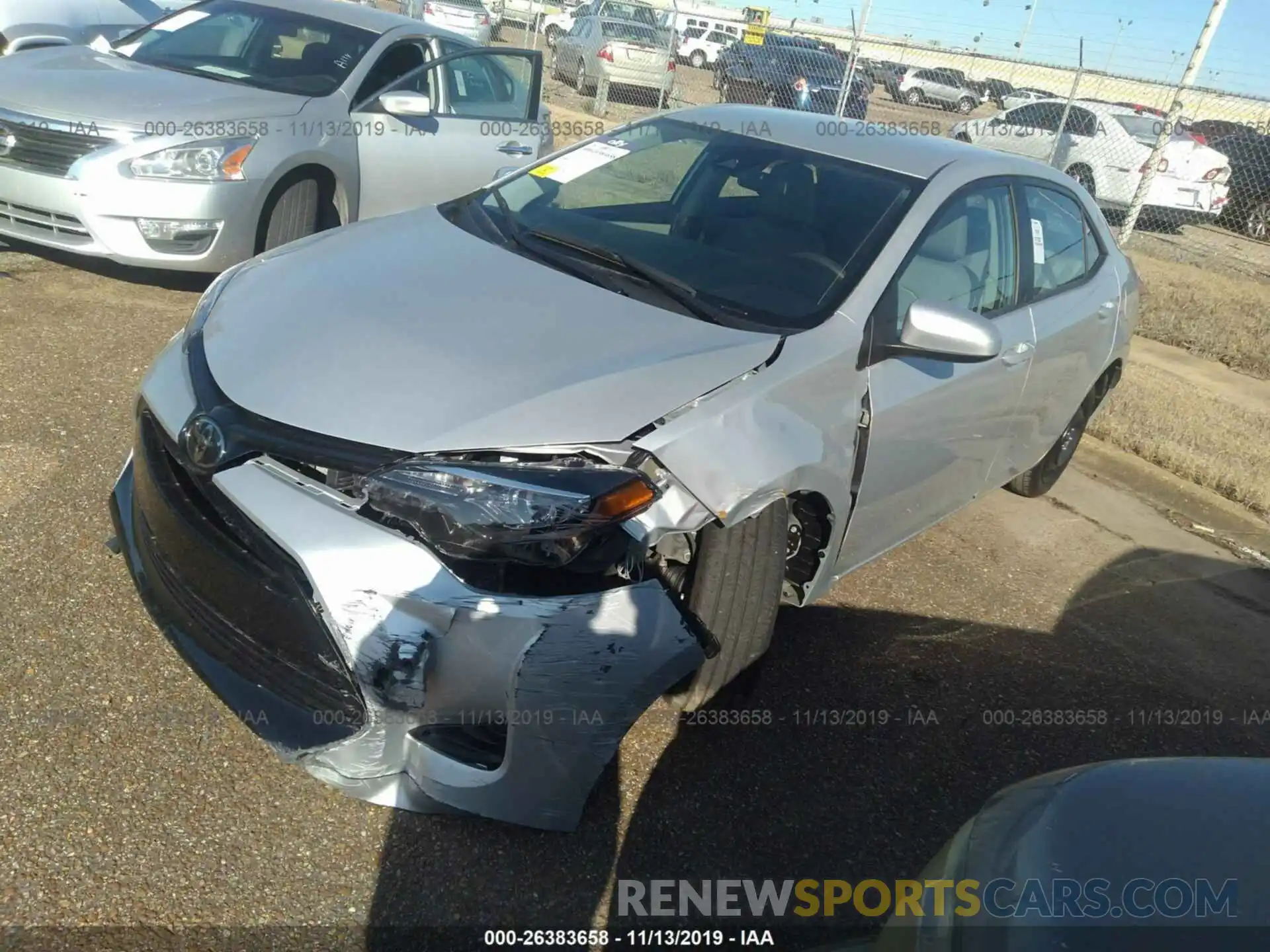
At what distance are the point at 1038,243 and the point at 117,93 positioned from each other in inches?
177

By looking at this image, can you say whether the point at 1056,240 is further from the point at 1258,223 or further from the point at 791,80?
the point at 1258,223

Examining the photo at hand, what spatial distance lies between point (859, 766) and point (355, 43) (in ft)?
17.4

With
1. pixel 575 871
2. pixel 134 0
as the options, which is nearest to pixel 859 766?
pixel 575 871

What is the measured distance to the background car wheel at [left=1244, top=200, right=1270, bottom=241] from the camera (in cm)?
1538

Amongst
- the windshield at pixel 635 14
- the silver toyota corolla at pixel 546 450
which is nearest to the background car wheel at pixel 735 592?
the silver toyota corolla at pixel 546 450

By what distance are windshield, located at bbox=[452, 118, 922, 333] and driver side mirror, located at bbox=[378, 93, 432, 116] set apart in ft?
7.75

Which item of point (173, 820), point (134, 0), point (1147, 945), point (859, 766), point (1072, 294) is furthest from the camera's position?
point (134, 0)

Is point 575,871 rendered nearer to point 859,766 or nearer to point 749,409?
point 859,766

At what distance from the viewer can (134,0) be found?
30.5 feet

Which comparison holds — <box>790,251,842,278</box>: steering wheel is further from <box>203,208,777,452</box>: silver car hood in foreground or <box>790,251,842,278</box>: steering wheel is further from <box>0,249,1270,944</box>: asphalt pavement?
<box>0,249,1270,944</box>: asphalt pavement

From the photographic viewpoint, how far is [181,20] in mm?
6480

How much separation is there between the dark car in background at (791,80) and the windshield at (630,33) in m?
1.60

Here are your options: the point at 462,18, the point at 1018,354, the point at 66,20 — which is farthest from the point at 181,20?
the point at 462,18

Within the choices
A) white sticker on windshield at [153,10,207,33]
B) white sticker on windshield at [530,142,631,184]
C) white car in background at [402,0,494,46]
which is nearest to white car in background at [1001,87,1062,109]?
white car in background at [402,0,494,46]
